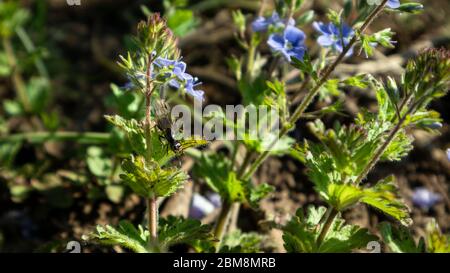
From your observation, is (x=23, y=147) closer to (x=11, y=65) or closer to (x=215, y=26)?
(x=11, y=65)

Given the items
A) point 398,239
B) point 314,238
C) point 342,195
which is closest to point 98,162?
point 314,238

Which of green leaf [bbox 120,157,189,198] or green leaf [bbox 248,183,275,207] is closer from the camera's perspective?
green leaf [bbox 120,157,189,198]

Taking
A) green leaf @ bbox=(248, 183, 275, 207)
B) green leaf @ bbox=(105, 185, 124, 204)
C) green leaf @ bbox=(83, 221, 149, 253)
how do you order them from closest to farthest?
green leaf @ bbox=(83, 221, 149, 253)
green leaf @ bbox=(248, 183, 275, 207)
green leaf @ bbox=(105, 185, 124, 204)

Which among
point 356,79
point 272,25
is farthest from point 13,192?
point 356,79

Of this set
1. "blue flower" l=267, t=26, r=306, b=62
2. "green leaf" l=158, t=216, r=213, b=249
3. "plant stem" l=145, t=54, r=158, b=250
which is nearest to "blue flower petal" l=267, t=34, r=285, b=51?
→ "blue flower" l=267, t=26, r=306, b=62

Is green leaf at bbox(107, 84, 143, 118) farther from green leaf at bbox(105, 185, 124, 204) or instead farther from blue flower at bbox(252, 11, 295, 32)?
blue flower at bbox(252, 11, 295, 32)

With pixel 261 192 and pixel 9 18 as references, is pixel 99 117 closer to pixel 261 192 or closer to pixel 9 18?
pixel 9 18

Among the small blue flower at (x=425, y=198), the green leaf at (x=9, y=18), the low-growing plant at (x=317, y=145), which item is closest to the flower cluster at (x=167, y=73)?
the low-growing plant at (x=317, y=145)
